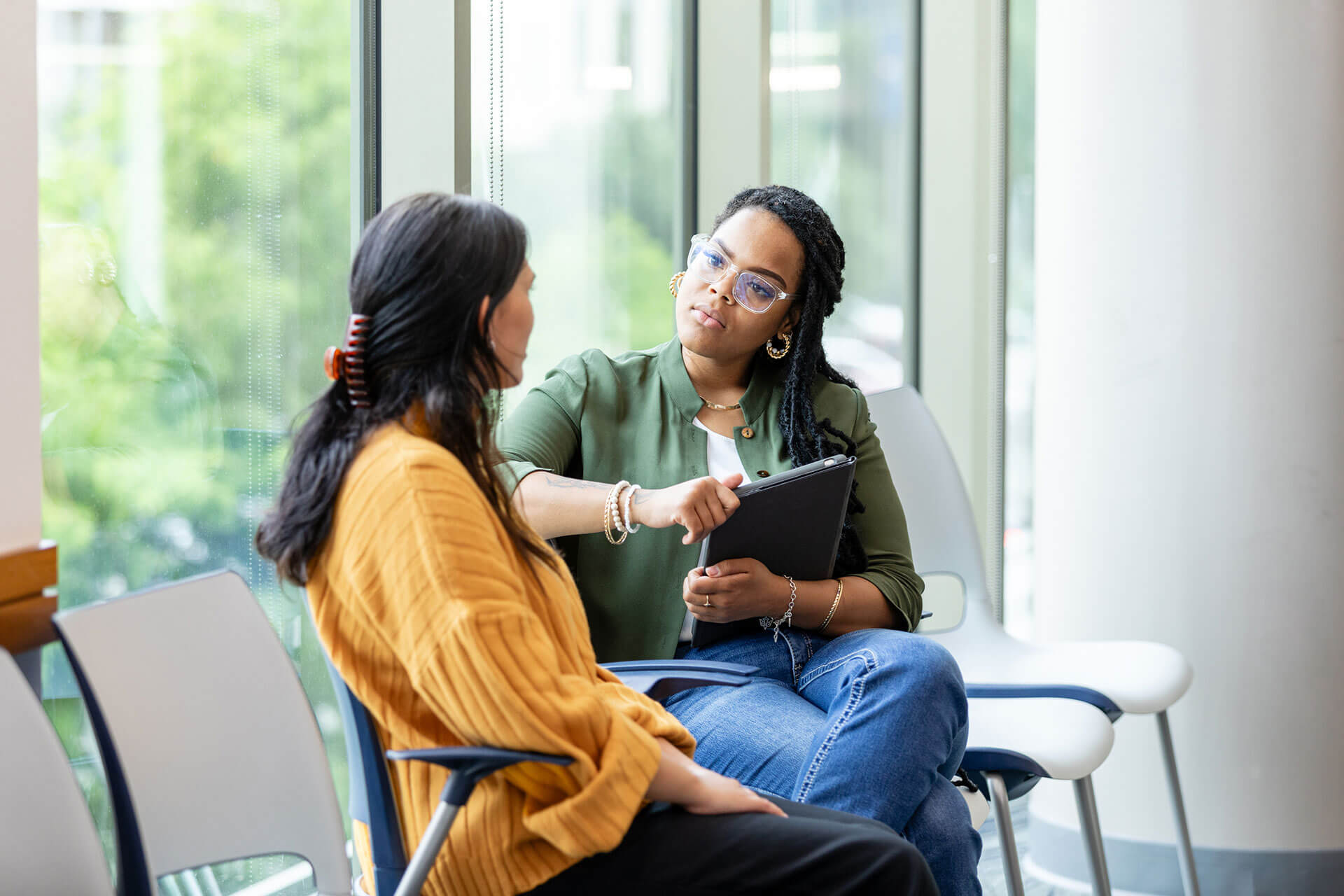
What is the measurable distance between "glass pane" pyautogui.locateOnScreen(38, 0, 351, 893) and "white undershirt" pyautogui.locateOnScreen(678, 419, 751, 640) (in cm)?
67

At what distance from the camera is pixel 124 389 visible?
5.73 feet

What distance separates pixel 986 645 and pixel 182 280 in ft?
5.40

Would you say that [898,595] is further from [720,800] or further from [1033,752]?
[720,800]

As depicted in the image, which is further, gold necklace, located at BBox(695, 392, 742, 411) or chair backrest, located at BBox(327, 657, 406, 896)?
gold necklace, located at BBox(695, 392, 742, 411)

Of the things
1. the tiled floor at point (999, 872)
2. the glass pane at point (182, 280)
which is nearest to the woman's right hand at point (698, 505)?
the glass pane at point (182, 280)

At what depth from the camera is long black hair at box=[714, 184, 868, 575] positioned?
2.00 m

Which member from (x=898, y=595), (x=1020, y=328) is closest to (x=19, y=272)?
(x=898, y=595)

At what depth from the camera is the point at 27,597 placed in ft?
4.62

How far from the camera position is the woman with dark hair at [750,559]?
1632 millimetres

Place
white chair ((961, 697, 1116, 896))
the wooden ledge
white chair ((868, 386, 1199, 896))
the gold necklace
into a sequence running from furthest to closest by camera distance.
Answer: white chair ((868, 386, 1199, 896)) → the gold necklace → white chair ((961, 697, 1116, 896)) → the wooden ledge

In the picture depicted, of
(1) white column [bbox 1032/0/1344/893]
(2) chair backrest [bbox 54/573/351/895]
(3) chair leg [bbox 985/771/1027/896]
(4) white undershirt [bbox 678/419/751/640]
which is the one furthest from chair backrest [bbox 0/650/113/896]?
(1) white column [bbox 1032/0/1344/893]

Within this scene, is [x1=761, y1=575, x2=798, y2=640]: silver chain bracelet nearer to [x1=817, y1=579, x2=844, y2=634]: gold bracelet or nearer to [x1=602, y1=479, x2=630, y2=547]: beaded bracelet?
[x1=817, y1=579, x2=844, y2=634]: gold bracelet

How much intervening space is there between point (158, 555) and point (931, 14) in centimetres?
293

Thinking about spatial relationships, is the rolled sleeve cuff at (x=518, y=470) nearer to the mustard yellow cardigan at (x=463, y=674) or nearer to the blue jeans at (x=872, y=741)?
the blue jeans at (x=872, y=741)
